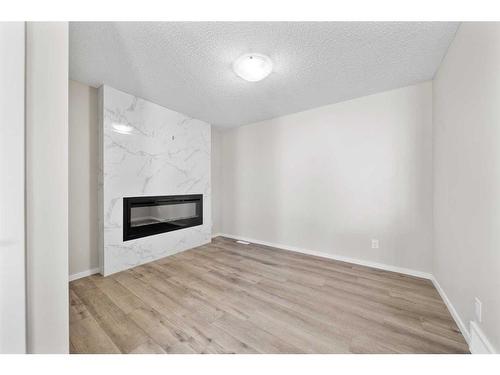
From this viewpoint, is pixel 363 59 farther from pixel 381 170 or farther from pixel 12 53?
pixel 12 53

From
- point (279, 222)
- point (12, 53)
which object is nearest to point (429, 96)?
point (279, 222)

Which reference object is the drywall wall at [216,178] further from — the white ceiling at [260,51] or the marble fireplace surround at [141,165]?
the white ceiling at [260,51]

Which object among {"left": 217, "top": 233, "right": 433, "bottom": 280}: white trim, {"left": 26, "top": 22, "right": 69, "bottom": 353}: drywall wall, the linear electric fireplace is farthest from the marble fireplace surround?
{"left": 26, "top": 22, "right": 69, "bottom": 353}: drywall wall

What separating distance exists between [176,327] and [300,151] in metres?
2.76

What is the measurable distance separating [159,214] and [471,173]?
3.38m

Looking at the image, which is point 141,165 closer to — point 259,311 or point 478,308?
point 259,311

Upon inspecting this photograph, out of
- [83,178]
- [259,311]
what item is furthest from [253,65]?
[83,178]

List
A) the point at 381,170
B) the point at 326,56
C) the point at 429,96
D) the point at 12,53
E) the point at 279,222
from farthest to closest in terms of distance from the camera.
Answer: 1. the point at 279,222
2. the point at 381,170
3. the point at 429,96
4. the point at 326,56
5. the point at 12,53

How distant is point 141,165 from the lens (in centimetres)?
266

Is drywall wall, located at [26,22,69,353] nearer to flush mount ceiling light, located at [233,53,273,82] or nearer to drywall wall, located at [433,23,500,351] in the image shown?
flush mount ceiling light, located at [233,53,273,82]

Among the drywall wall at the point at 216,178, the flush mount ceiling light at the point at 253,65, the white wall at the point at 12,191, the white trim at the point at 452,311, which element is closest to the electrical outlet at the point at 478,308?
the white trim at the point at 452,311

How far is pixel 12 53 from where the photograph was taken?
2.75 ft

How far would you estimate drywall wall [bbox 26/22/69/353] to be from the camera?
88cm

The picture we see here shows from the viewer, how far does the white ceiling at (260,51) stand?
1.46 metres
